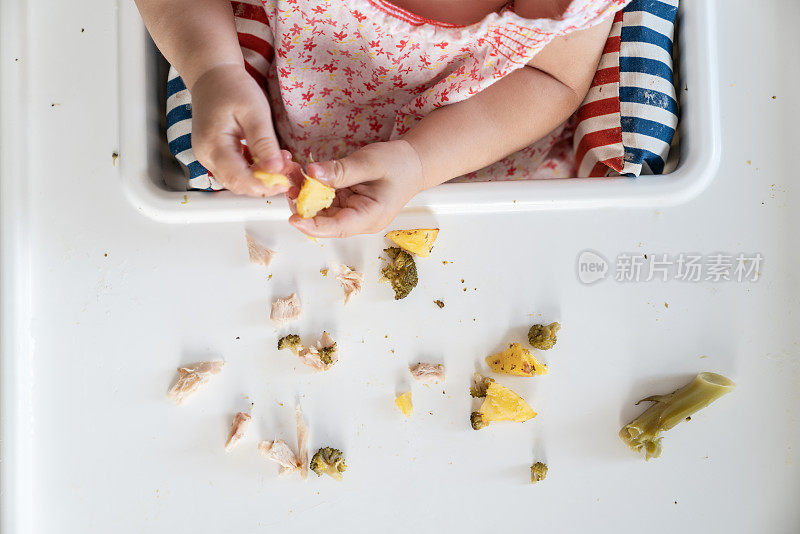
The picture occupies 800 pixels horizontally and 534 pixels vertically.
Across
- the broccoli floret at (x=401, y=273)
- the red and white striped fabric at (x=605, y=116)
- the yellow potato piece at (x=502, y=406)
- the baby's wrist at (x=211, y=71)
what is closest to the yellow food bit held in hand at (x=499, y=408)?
the yellow potato piece at (x=502, y=406)

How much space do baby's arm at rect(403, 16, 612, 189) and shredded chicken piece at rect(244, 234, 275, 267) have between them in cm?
14

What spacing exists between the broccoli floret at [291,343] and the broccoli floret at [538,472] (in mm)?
213

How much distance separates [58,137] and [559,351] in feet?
1.50

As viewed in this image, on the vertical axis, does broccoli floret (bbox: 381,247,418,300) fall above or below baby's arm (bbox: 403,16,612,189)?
below

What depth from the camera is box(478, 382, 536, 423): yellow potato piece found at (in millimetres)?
560

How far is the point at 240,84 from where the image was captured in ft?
1.68

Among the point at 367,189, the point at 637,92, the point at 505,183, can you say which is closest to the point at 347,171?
the point at 367,189

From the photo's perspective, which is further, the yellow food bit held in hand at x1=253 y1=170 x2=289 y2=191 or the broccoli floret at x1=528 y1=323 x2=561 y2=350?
the broccoli floret at x1=528 y1=323 x2=561 y2=350

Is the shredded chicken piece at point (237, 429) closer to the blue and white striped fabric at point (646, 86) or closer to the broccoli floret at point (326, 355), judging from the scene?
the broccoli floret at point (326, 355)

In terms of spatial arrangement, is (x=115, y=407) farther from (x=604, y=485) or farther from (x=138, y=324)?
(x=604, y=485)

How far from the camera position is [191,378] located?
1.85 feet

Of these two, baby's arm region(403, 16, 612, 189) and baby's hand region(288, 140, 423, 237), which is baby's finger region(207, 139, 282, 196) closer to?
baby's hand region(288, 140, 423, 237)

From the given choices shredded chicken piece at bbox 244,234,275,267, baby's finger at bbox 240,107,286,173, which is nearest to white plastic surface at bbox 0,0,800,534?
shredded chicken piece at bbox 244,234,275,267

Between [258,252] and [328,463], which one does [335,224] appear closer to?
[258,252]
